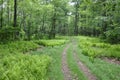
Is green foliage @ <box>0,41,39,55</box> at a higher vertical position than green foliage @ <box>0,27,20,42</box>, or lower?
lower

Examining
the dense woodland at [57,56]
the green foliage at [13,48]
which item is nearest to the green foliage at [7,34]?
the dense woodland at [57,56]

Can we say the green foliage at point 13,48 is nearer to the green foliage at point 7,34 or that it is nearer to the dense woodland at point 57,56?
the dense woodland at point 57,56

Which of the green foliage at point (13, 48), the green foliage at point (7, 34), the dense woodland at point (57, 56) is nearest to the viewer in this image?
the dense woodland at point (57, 56)

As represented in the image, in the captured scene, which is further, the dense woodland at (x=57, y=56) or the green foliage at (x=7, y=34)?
the green foliage at (x=7, y=34)

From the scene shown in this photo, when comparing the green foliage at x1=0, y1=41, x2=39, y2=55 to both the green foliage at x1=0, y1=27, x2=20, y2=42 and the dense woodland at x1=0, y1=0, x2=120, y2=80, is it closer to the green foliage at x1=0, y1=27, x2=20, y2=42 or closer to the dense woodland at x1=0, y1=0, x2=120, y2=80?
the dense woodland at x1=0, y1=0, x2=120, y2=80

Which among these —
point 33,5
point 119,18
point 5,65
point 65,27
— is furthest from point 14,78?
point 65,27

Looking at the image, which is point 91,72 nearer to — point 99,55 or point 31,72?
point 31,72

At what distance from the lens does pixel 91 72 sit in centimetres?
1126

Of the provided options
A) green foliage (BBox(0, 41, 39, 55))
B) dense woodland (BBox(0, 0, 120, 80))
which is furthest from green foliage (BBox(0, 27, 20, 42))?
green foliage (BBox(0, 41, 39, 55))

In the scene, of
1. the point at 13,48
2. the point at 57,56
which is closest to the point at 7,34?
the point at 13,48

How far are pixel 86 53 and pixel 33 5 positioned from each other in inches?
801

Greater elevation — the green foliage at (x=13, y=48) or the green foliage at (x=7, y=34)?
the green foliage at (x=7, y=34)

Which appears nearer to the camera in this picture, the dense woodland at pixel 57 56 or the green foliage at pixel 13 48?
the dense woodland at pixel 57 56

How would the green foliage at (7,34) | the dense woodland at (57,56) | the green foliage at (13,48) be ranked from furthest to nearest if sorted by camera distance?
the green foliage at (7,34)
the green foliage at (13,48)
the dense woodland at (57,56)
